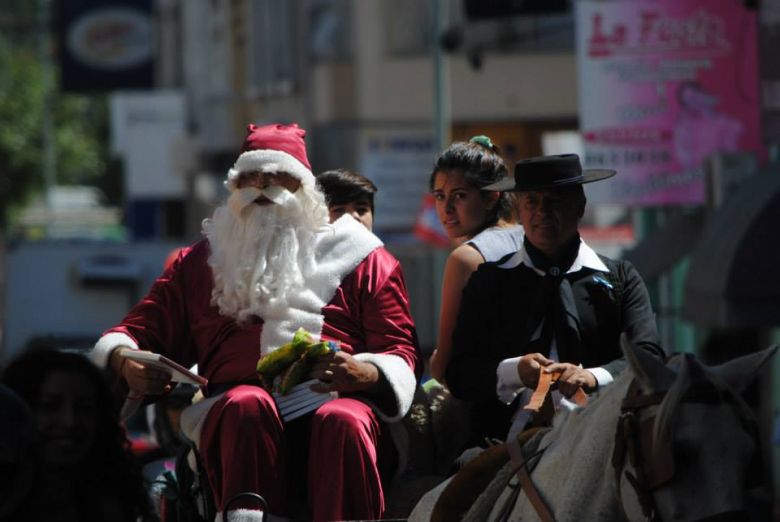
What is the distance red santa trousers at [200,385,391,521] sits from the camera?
5.64m

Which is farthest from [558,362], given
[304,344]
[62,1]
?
[62,1]

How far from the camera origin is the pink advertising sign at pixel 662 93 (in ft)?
54.0

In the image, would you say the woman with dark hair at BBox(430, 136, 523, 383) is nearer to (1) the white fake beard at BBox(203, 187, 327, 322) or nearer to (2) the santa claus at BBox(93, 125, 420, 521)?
(2) the santa claus at BBox(93, 125, 420, 521)

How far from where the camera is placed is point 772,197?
14156 millimetres

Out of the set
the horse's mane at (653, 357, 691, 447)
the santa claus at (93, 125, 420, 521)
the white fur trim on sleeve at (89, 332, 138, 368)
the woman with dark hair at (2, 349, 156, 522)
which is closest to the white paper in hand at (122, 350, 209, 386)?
the santa claus at (93, 125, 420, 521)

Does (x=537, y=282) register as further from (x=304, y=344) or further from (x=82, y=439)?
(x=82, y=439)

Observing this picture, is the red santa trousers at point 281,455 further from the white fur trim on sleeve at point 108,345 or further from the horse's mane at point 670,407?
the horse's mane at point 670,407

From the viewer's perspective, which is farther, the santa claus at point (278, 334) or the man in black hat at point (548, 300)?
the santa claus at point (278, 334)

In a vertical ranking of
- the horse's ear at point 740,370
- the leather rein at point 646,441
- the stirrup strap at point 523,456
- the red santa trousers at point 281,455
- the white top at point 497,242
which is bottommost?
the red santa trousers at point 281,455

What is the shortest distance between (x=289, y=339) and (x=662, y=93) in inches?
440

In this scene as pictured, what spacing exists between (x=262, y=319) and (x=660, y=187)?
435 inches

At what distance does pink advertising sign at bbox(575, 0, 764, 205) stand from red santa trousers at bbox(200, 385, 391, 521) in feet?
36.5

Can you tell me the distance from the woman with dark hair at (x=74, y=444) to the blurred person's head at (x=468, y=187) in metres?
2.43

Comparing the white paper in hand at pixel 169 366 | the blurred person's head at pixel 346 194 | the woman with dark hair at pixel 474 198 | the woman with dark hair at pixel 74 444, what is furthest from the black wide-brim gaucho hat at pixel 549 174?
the blurred person's head at pixel 346 194
